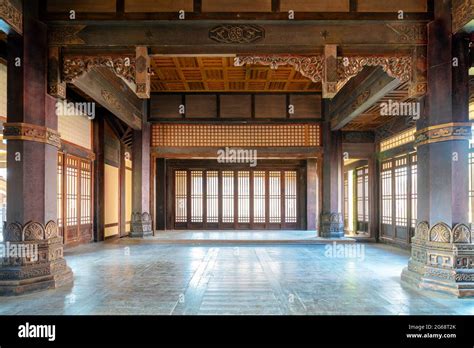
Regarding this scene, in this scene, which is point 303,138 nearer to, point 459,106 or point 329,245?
point 329,245

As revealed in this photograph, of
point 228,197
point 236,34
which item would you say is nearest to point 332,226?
point 228,197

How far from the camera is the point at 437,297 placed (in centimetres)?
433

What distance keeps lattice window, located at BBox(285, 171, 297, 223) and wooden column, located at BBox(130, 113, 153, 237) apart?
5304mm

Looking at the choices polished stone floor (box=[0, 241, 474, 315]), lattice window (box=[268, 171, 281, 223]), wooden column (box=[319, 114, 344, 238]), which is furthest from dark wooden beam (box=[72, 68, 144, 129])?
lattice window (box=[268, 171, 281, 223])

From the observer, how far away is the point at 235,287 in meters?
4.91

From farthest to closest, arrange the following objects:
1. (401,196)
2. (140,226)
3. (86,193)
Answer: (140,226), (86,193), (401,196)

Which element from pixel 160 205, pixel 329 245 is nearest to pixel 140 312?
pixel 329 245

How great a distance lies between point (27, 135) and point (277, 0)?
3.59 m

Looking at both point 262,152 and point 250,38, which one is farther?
point 262,152

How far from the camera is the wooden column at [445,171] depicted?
14.9ft

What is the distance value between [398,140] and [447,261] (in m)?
5.58

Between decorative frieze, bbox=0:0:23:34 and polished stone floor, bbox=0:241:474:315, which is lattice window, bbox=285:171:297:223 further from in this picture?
decorative frieze, bbox=0:0:23:34

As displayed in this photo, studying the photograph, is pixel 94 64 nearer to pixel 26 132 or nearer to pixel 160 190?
pixel 26 132

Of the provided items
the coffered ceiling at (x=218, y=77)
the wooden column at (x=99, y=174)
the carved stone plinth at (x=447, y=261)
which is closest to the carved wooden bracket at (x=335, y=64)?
the carved stone plinth at (x=447, y=261)
